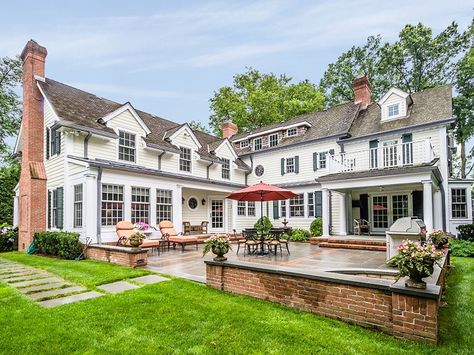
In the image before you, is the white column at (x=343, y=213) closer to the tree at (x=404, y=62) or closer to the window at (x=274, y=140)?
the window at (x=274, y=140)

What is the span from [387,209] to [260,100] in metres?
17.9

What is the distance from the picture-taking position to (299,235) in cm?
1620

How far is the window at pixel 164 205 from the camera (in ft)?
44.8

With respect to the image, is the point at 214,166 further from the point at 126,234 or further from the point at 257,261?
the point at 257,261

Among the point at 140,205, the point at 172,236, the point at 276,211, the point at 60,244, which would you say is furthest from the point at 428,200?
the point at 60,244

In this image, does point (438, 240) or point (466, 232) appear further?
point (466, 232)

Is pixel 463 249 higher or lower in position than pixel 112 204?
lower

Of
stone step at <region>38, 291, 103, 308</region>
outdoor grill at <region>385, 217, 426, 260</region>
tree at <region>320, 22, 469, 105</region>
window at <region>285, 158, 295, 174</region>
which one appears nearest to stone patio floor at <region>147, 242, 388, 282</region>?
outdoor grill at <region>385, 217, 426, 260</region>

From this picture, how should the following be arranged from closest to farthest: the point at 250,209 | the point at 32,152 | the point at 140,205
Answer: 1. the point at 140,205
2. the point at 32,152
3. the point at 250,209

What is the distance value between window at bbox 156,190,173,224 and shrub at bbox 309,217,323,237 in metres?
7.79

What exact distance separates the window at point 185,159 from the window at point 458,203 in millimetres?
14255

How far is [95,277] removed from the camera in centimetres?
698

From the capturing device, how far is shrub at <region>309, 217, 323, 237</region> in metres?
16.1

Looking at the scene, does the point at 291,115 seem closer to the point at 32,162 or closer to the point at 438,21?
the point at 438,21
